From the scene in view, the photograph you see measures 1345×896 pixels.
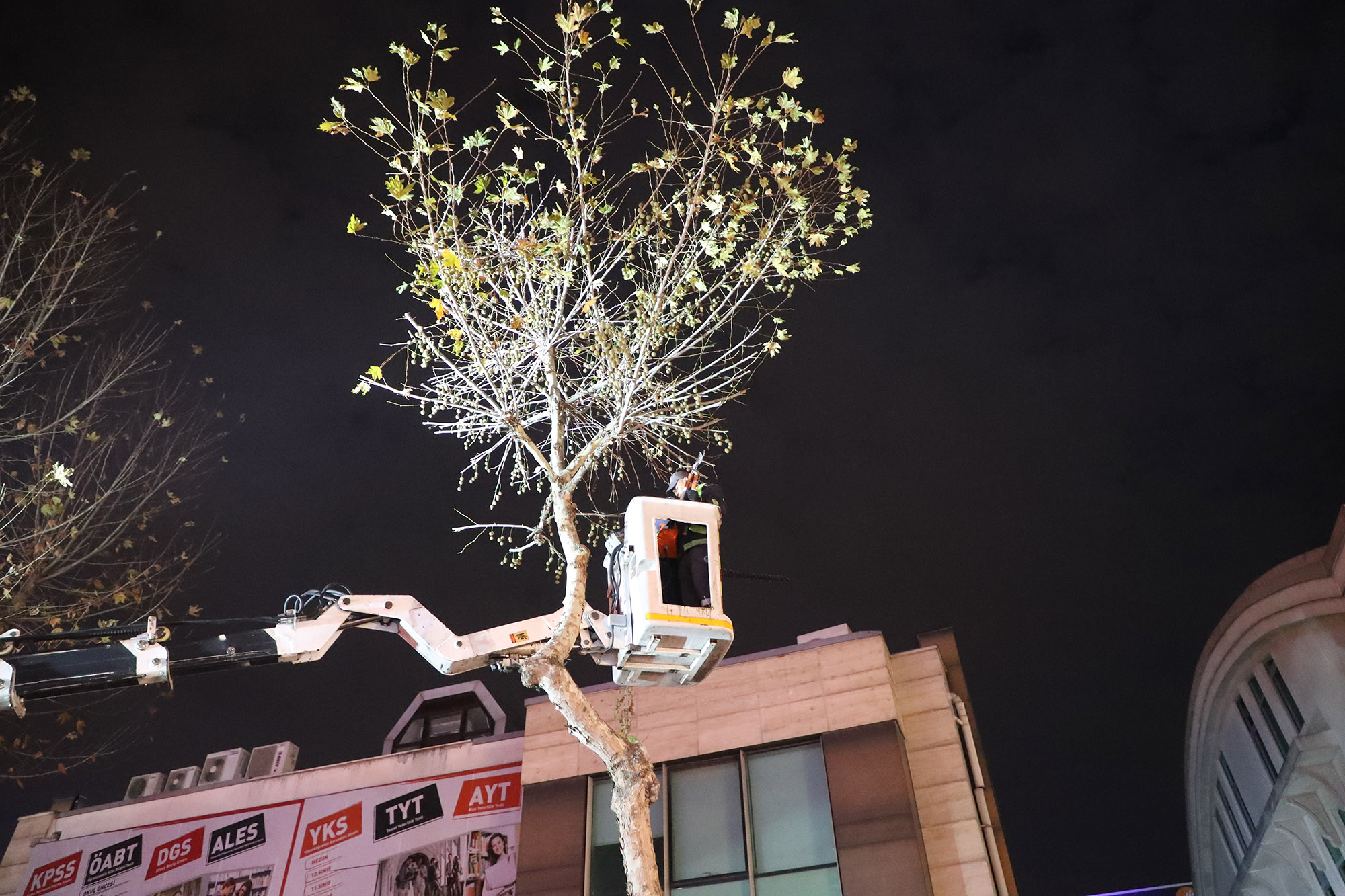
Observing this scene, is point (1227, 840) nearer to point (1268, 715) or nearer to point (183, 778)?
point (1268, 715)

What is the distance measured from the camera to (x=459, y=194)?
31.4ft

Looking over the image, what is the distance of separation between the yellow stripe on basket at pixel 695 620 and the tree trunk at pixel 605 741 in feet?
3.46

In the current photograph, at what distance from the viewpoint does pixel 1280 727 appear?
2539cm

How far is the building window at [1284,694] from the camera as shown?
79.9ft

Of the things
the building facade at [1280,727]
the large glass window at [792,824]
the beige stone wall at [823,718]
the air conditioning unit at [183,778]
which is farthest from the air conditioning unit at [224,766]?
the building facade at [1280,727]

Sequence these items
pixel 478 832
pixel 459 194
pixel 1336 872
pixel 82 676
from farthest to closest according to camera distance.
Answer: pixel 1336 872 → pixel 478 832 → pixel 459 194 → pixel 82 676

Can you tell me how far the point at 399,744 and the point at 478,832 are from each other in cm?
544

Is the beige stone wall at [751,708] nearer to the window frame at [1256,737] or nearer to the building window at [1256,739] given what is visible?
the window frame at [1256,737]

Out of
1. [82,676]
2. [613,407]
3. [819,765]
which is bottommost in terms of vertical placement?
[82,676]

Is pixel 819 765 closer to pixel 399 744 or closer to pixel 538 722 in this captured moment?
pixel 538 722

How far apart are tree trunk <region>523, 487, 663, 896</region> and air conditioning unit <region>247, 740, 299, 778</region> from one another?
53.1 ft

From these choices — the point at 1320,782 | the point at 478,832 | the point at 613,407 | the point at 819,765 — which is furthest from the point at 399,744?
the point at 1320,782

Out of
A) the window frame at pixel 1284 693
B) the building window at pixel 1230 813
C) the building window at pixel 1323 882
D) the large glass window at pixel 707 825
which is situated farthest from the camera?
the building window at pixel 1230 813

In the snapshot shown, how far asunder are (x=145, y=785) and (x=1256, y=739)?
29983mm
